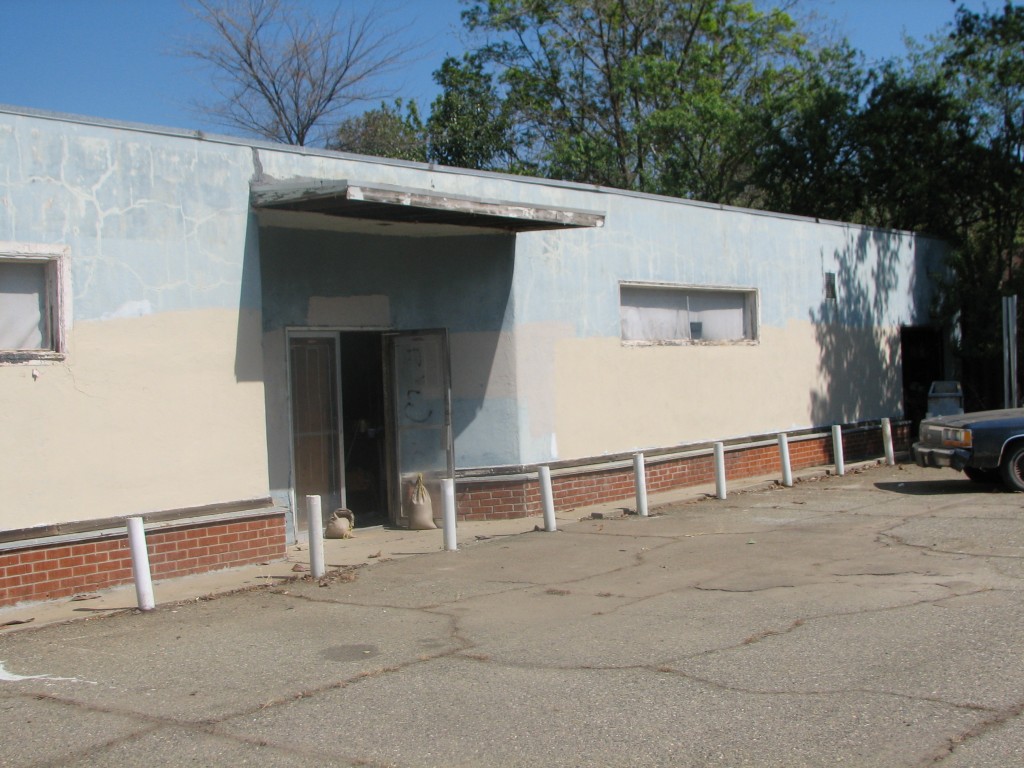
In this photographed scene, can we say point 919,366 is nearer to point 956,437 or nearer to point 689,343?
point 689,343

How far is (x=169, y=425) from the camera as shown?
9695 millimetres

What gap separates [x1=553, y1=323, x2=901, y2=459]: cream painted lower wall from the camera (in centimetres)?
1388

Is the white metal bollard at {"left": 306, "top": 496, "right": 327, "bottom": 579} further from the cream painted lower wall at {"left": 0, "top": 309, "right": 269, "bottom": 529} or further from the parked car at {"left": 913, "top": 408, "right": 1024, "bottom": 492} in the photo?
the parked car at {"left": 913, "top": 408, "right": 1024, "bottom": 492}

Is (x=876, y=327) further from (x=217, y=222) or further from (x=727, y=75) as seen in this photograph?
(x=727, y=75)

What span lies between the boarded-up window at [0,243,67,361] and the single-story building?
23mm

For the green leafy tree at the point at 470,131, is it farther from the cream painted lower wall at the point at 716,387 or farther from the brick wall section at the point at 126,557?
the brick wall section at the point at 126,557

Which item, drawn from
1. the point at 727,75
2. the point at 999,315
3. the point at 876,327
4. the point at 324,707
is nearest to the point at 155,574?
the point at 324,707

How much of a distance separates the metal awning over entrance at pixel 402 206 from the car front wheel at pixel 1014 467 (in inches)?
232

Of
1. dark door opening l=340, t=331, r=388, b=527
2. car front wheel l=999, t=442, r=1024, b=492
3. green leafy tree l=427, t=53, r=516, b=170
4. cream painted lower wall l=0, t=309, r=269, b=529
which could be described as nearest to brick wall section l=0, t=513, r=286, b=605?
cream painted lower wall l=0, t=309, r=269, b=529

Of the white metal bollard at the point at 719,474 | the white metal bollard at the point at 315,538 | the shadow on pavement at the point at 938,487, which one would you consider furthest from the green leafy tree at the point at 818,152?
the white metal bollard at the point at 315,538

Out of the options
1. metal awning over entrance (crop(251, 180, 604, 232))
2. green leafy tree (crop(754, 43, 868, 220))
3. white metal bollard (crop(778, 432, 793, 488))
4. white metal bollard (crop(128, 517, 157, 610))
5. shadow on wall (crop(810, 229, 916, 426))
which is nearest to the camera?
white metal bollard (crop(128, 517, 157, 610))

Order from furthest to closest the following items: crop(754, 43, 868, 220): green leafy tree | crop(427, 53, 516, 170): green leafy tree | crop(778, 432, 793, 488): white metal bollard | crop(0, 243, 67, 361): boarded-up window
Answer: crop(427, 53, 516, 170): green leafy tree, crop(754, 43, 868, 220): green leafy tree, crop(778, 432, 793, 488): white metal bollard, crop(0, 243, 67, 361): boarded-up window

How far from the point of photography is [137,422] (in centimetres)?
946

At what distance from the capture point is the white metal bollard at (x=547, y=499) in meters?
11.8
